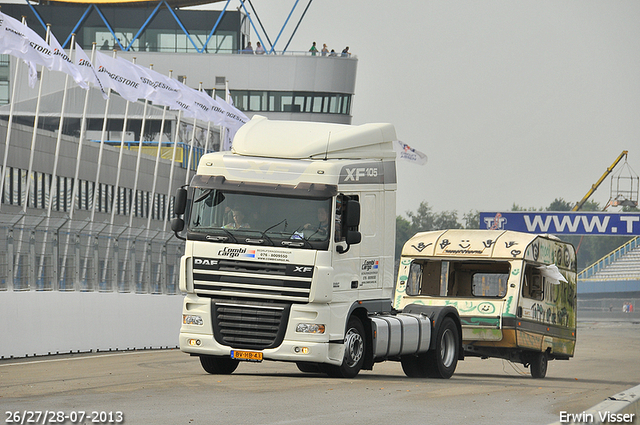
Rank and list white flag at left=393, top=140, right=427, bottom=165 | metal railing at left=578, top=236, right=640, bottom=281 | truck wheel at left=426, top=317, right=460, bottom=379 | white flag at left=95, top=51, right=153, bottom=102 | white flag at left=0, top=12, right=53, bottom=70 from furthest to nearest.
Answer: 1. metal railing at left=578, top=236, right=640, bottom=281
2. white flag at left=393, top=140, right=427, bottom=165
3. white flag at left=95, top=51, right=153, bottom=102
4. white flag at left=0, top=12, right=53, bottom=70
5. truck wheel at left=426, top=317, right=460, bottom=379

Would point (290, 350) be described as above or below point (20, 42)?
below

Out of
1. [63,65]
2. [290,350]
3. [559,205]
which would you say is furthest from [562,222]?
[559,205]

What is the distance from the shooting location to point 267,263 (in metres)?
14.7

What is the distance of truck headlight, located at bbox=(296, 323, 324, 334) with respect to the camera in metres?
14.7

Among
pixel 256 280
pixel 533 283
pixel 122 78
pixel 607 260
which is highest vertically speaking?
pixel 122 78

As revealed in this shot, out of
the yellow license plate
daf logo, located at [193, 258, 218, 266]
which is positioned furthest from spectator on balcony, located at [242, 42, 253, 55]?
the yellow license plate

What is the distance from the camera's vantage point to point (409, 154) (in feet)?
177

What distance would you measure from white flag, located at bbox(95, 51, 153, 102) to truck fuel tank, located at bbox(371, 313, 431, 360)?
62.0 feet

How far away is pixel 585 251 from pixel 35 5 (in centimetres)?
12640

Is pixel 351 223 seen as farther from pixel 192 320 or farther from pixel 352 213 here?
pixel 192 320

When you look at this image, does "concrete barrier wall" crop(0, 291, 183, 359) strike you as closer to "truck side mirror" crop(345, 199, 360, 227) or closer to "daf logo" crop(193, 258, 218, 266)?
"daf logo" crop(193, 258, 218, 266)

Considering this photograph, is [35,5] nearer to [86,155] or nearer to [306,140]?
[86,155]

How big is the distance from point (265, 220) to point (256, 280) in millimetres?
860

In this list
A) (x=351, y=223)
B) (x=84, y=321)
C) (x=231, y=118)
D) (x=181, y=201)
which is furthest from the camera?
(x=231, y=118)
